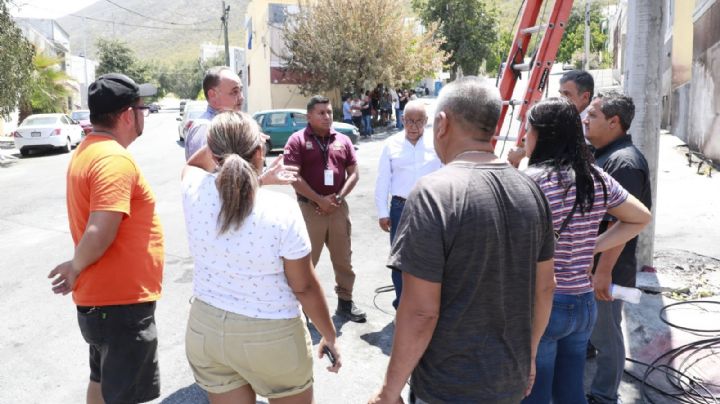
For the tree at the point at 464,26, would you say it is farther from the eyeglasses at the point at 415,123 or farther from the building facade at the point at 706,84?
the eyeglasses at the point at 415,123

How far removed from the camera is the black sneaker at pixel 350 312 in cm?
517

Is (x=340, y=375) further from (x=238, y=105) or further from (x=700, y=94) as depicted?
(x=700, y=94)

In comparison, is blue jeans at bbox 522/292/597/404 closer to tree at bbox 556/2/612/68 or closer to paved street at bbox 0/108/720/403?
paved street at bbox 0/108/720/403

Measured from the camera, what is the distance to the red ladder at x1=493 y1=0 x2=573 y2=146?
18.4 feet

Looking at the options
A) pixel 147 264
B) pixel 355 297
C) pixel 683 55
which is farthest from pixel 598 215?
pixel 683 55

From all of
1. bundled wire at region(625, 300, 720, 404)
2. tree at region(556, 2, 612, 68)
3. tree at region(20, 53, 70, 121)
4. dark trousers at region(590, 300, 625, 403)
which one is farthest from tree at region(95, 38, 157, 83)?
dark trousers at region(590, 300, 625, 403)

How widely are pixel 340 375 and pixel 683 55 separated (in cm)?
1767

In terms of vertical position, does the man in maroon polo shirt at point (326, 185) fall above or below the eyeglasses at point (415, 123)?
below

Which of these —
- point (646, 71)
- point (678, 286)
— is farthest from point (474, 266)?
point (678, 286)

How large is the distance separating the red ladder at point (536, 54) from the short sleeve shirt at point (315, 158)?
5.06 ft

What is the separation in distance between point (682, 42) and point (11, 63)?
67.8 feet

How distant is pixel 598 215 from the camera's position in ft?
8.84

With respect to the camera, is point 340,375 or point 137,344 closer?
point 137,344

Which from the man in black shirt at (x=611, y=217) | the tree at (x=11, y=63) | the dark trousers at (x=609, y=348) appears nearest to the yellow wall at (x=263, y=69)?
the tree at (x=11, y=63)
